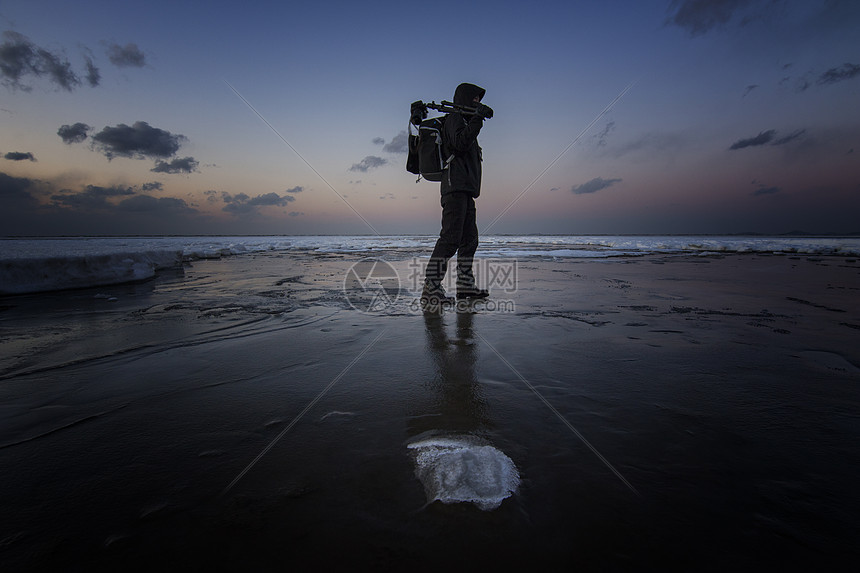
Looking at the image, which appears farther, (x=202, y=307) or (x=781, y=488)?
(x=202, y=307)

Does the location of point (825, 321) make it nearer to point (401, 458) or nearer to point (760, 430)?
point (760, 430)

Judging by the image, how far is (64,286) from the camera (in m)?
4.70

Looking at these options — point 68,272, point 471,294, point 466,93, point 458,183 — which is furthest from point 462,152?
point 68,272

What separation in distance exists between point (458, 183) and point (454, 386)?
294 centimetres

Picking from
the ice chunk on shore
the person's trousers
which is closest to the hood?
the person's trousers

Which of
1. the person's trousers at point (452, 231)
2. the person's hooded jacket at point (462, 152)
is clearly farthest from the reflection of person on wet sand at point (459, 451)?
the person's hooded jacket at point (462, 152)

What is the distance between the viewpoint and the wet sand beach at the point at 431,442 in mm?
741

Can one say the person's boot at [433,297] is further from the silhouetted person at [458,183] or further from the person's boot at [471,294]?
the person's boot at [471,294]

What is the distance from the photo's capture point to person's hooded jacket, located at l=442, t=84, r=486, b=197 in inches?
155

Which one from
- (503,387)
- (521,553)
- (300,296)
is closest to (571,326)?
(503,387)

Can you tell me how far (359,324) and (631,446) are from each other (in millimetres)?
2106

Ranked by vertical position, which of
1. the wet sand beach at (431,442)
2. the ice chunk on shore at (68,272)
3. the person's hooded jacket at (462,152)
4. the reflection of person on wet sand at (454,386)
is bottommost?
the reflection of person on wet sand at (454,386)

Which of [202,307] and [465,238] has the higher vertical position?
[465,238]

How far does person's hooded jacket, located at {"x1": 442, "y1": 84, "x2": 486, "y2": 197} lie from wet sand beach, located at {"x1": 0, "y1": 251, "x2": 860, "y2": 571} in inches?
86.4
